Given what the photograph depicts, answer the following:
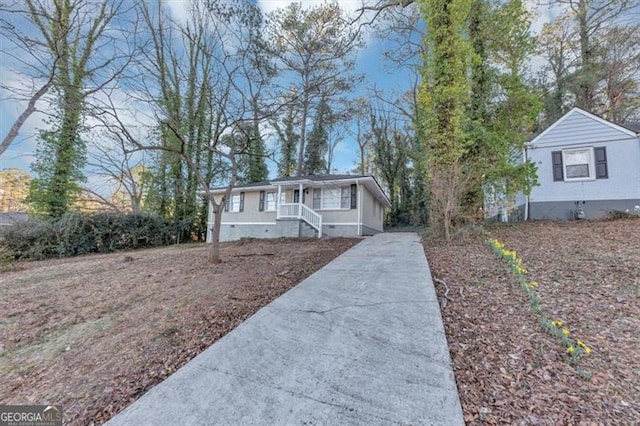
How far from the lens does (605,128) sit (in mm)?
9945

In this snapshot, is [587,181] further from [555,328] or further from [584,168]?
[555,328]

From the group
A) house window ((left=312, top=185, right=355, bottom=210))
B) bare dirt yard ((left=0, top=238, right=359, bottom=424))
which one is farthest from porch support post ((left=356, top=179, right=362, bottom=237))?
bare dirt yard ((left=0, top=238, right=359, bottom=424))

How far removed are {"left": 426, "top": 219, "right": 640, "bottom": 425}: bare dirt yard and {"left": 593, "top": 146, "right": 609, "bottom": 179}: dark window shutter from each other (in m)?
6.59

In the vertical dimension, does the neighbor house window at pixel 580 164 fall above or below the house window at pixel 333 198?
above

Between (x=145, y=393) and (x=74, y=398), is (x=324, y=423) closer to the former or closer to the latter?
(x=145, y=393)

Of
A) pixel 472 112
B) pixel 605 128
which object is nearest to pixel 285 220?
pixel 472 112

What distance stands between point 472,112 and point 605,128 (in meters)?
5.20

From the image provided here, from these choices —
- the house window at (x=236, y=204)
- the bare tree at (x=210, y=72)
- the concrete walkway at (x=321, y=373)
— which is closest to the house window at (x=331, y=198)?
the house window at (x=236, y=204)

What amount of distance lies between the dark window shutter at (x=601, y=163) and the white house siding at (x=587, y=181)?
→ 9 centimetres

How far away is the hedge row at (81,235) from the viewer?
1038cm

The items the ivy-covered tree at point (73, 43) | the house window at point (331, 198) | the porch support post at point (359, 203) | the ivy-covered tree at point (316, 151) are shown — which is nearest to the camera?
the ivy-covered tree at point (73, 43)

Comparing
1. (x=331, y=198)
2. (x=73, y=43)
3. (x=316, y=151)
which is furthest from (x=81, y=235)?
(x=316, y=151)

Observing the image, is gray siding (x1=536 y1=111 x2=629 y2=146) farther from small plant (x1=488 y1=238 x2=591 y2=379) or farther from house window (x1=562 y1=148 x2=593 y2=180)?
small plant (x1=488 y1=238 x2=591 y2=379)

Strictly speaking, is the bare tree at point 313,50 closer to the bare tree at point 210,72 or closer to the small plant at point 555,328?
the bare tree at point 210,72
